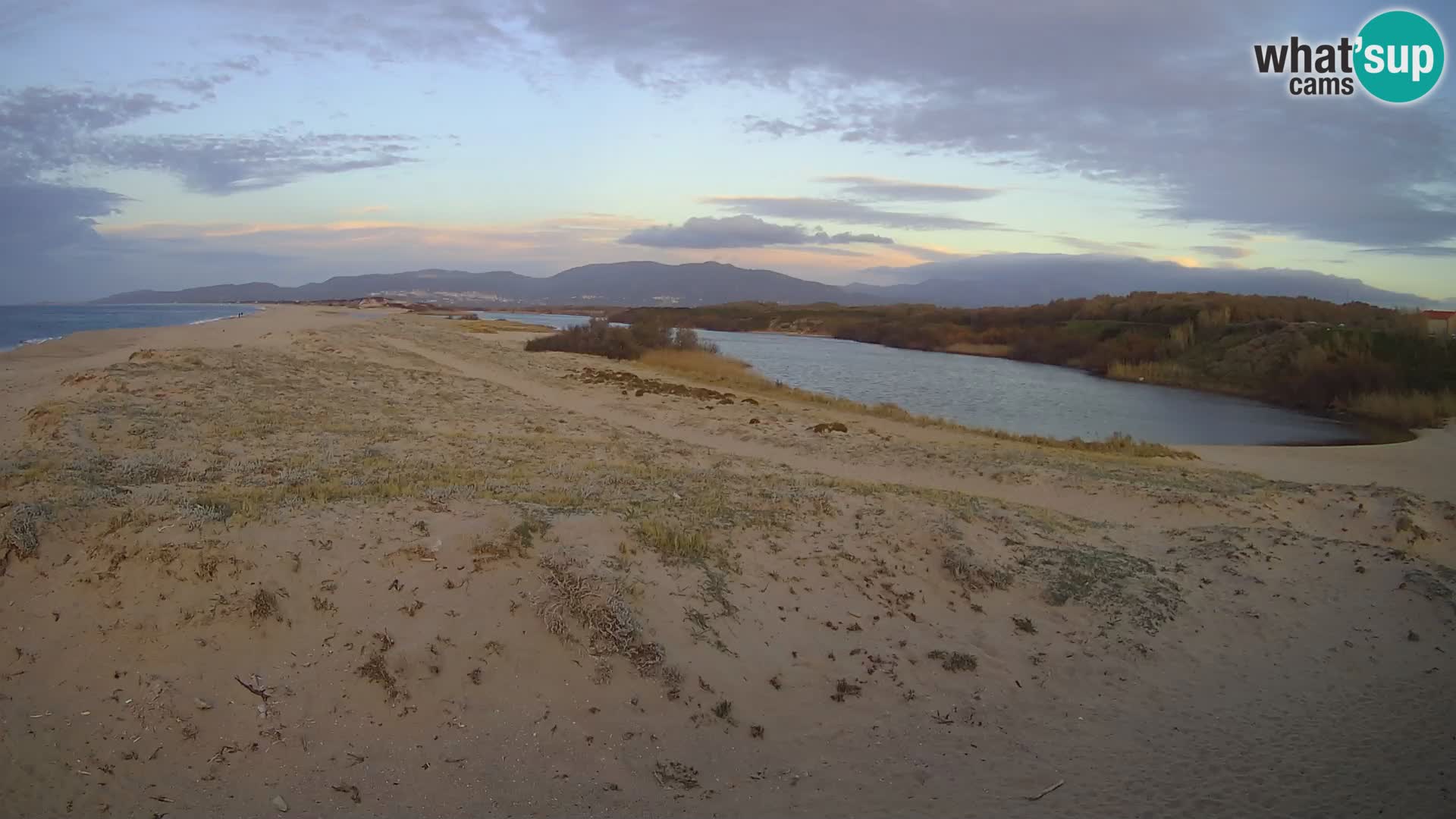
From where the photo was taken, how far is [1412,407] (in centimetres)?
2664

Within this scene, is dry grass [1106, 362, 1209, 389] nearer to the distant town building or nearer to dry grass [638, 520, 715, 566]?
the distant town building

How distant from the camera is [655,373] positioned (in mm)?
31375

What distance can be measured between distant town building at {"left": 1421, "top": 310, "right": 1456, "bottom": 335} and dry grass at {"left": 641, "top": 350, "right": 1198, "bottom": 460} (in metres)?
19.3

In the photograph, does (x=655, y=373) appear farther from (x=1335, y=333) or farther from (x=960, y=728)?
(x=1335, y=333)

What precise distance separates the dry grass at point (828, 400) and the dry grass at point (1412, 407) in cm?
1188

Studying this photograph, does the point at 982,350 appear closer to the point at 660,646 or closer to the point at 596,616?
the point at 660,646

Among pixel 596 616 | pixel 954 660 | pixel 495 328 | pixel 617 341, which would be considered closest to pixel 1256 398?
pixel 617 341

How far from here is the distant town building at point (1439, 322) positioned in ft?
103

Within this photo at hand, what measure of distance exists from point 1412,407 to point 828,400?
64.5 ft

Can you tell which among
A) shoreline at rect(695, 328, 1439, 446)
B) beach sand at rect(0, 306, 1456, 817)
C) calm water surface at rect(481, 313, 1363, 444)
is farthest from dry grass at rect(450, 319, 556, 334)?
beach sand at rect(0, 306, 1456, 817)

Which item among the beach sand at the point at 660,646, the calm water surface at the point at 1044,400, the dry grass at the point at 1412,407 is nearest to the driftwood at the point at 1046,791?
the beach sand at the point at 660,646

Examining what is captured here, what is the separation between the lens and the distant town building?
3140 cm

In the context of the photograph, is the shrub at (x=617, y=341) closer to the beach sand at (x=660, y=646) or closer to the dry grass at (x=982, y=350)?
the dry grass at (x=982, y=350)

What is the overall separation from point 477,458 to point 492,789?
6.69 m
